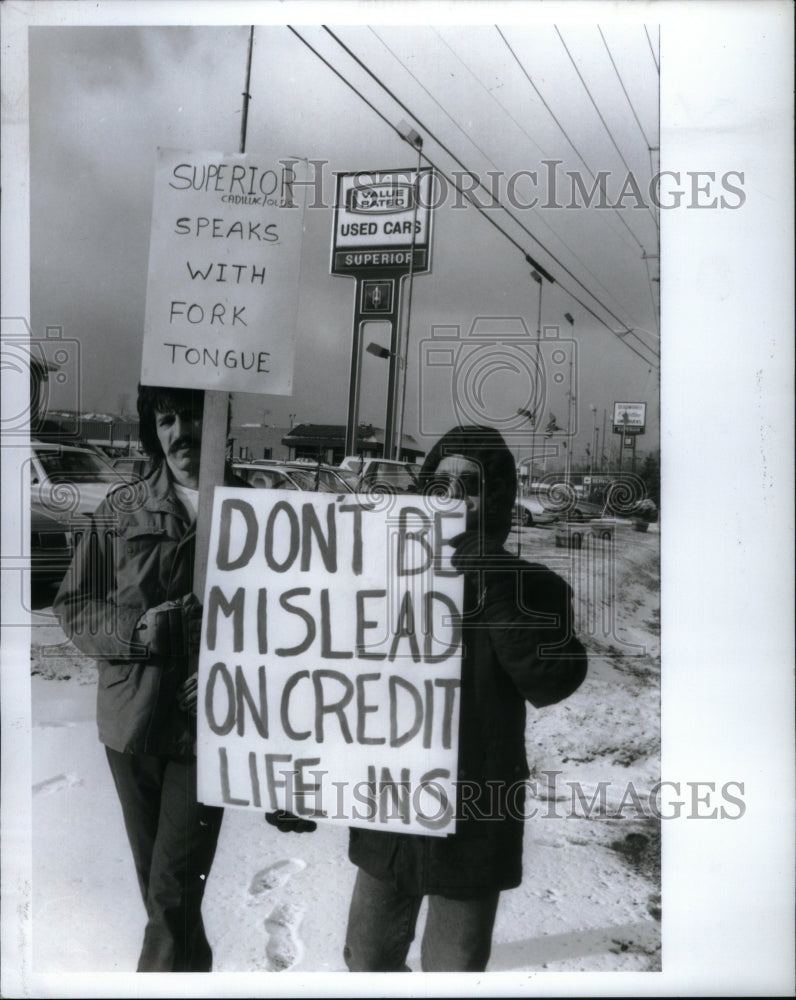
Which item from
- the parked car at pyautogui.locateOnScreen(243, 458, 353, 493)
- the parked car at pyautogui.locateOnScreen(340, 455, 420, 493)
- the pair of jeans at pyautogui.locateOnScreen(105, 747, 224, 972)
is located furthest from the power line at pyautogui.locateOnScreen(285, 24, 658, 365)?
the pair of jeans at pyautogui.locateOnScreen(105, 747, 224, 972)

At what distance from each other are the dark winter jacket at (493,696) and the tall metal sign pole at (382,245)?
322 millimetres

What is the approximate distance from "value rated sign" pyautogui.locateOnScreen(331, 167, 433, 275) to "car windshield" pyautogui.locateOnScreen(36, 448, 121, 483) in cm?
92

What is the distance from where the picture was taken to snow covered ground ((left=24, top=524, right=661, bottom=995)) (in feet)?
9.14

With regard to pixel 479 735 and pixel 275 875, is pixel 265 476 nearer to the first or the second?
pixel 479 735

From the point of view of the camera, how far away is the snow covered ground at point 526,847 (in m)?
2.79

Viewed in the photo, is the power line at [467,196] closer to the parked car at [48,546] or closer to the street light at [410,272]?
the street light at [410,272]

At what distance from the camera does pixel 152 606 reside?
282 cm

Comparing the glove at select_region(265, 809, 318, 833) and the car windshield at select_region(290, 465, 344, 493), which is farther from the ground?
the car windshield at select_region(290, 465, 344, 493)

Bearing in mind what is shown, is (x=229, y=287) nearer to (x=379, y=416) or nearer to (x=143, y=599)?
(x=379, y=416)

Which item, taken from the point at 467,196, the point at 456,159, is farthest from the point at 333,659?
the point at 456,159

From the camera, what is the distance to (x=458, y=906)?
2820mm

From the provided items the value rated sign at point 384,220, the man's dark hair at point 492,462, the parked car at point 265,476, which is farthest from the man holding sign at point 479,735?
the value rated sign at point 384,220

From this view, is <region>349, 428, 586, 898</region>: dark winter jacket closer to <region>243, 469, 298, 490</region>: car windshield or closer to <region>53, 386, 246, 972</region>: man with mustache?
<region>243, 469, 298, 490</region>: car windshield

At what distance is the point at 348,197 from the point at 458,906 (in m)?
2.16
